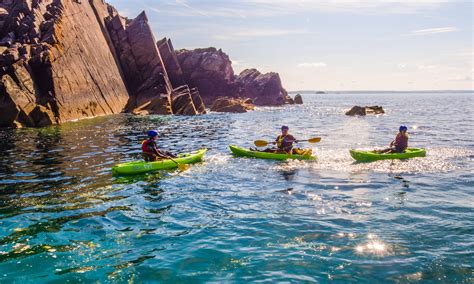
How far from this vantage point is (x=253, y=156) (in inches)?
696

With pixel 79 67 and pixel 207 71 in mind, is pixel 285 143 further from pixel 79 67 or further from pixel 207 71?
pixel 207 71

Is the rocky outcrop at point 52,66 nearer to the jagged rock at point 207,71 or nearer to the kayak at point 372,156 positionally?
the kayak at point 372,156

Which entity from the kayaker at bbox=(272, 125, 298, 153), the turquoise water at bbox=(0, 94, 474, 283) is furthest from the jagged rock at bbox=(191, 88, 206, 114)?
the turquoise water at bbox=(0, 94, 474, 283)

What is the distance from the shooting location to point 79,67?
124 ft

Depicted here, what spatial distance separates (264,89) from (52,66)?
56.8 metres

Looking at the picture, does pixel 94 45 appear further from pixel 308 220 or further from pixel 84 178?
pixel 308 220

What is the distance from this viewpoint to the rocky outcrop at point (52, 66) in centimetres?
3036

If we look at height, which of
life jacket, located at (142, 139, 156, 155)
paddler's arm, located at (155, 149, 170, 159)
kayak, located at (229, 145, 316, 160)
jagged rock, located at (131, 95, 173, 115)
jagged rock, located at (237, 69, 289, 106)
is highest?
jagged rock, located at (237, 69, 289, 106)

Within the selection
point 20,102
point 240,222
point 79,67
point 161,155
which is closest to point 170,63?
point 79,67

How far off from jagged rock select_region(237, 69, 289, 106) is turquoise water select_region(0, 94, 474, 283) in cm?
6776

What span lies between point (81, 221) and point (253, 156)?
32.3 feet

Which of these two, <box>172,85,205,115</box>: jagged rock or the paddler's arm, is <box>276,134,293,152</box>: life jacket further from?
<box>172,85,205,115</box>: jagged rock

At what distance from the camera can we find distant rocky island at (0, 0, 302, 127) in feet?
101

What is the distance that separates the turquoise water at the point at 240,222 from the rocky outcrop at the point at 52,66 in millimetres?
15188
